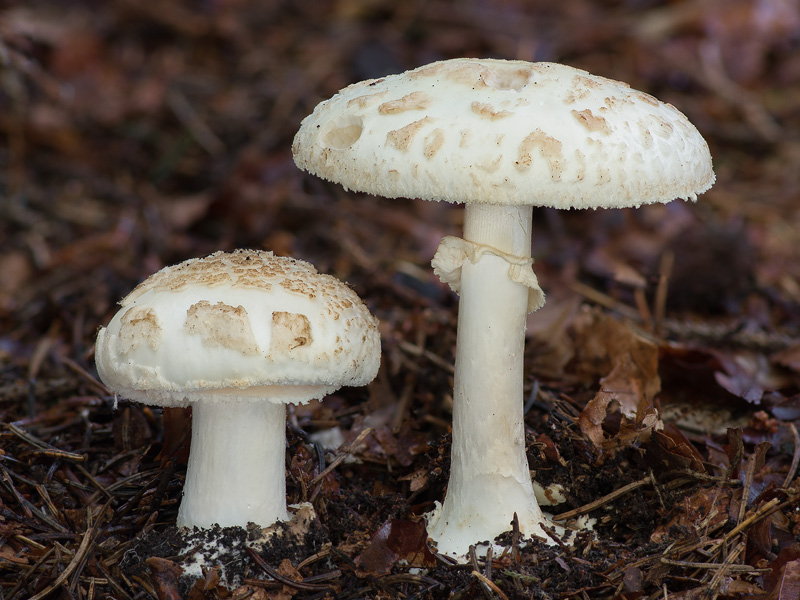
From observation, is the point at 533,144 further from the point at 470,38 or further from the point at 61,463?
the point at 470,38

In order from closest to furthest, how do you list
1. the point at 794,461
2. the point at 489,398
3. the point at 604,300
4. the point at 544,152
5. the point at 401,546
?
the point at 544,152 → the point at 401,546 → the point at 489,398 → the point at 794,461 → the point at 604,300

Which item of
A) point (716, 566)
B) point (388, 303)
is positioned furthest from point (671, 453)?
point (388, 303)

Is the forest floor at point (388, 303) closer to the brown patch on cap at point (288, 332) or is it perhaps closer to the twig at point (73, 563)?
the twig at point (73, 563)

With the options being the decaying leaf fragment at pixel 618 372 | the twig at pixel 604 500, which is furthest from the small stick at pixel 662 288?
the twig at pixel 604 500

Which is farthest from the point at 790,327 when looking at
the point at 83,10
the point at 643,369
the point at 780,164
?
the point at 83,10

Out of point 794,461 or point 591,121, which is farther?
point 794,461

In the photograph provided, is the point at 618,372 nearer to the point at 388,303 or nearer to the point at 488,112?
the point at 388,303
